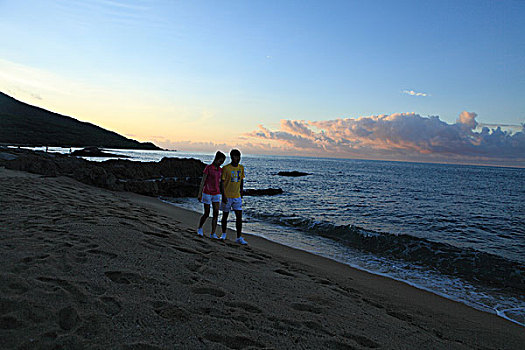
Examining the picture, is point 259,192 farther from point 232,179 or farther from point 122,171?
point 232,179

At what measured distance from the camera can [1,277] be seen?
8.98 ft

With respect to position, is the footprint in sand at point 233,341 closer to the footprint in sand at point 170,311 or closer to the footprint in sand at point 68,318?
the footprint in sand at point 170,311

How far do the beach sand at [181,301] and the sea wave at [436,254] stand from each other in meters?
2.46

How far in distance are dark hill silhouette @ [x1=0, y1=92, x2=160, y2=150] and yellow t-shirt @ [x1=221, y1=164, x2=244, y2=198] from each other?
7461 centimetres

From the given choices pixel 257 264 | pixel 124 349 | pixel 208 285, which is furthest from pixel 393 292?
pixel 124 349

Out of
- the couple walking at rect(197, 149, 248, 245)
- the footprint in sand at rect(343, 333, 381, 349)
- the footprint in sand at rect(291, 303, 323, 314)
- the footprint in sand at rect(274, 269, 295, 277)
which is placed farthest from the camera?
the couple walking at rect(197, 149, 248, 245)

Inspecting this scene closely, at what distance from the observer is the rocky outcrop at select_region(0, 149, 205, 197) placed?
43.5 feet

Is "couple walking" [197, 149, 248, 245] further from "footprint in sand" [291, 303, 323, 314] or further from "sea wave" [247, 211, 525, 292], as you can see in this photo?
"sea wave" [247, 211, 525, 292]

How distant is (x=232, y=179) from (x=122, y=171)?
14.7 m

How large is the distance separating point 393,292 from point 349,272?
45.1 inches

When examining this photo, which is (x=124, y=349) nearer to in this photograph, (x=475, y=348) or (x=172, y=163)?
(x=475, y=348)

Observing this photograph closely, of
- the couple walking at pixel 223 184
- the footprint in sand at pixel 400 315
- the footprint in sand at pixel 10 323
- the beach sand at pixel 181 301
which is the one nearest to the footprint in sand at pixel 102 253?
the beach sand at pixel 181 301

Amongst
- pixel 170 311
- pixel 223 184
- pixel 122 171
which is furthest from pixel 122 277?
pixel 122 171

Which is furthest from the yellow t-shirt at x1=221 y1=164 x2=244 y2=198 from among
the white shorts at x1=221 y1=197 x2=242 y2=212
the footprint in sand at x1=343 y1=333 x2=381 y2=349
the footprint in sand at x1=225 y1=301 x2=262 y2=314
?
the footprint in sand at x1=343 y1=333 x2=381 y2=349
